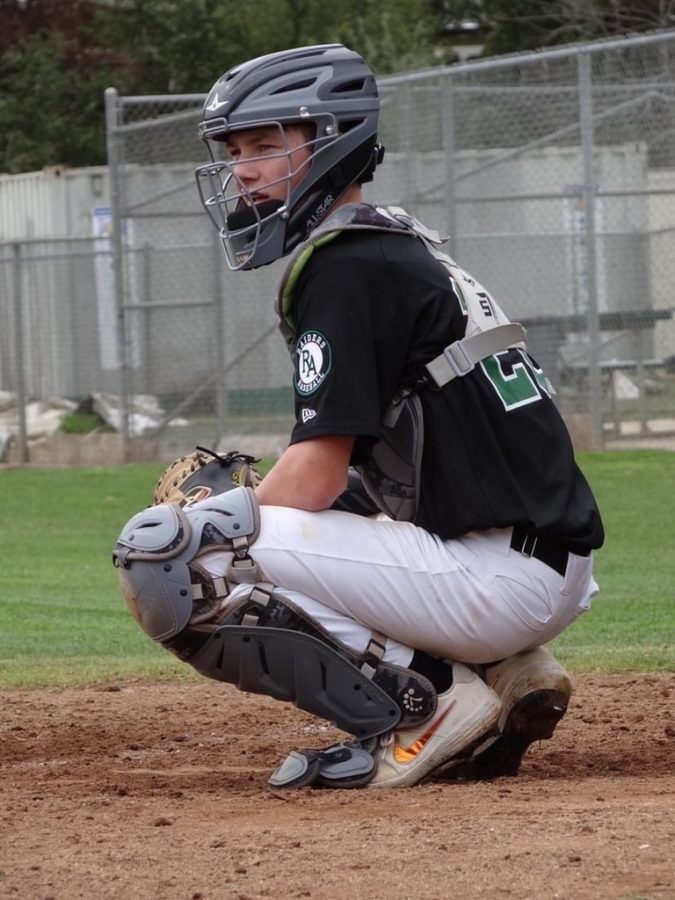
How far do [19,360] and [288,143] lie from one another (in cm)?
1206

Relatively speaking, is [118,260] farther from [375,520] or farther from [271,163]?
[375,520]

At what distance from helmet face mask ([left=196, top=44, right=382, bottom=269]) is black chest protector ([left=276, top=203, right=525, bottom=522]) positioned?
0.48ft

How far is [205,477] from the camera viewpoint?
4566 millimetres

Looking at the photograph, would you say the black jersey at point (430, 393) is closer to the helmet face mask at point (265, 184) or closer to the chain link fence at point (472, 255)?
the helmet face mask at point (265, 184)

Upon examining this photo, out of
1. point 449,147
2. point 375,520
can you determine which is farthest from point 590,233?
point 375,520

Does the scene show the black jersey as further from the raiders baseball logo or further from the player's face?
the player's face

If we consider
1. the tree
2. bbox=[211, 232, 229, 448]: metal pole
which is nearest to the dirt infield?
bbox=[211, 232, 229, 448]: metal pole

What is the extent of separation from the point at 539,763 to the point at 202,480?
122 centimetres

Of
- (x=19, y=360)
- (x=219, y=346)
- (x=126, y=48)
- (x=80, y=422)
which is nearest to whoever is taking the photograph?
(x=219, y=346)

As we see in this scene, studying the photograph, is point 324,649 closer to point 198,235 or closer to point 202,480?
point 202,480

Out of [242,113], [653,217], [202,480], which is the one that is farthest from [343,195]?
[653,217]

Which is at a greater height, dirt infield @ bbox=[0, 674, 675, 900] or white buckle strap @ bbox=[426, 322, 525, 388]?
white buckle strap @ bbox=[426, 322, 525, 388]

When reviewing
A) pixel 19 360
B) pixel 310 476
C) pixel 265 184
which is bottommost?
pixel 19 360

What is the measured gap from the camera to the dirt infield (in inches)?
122
